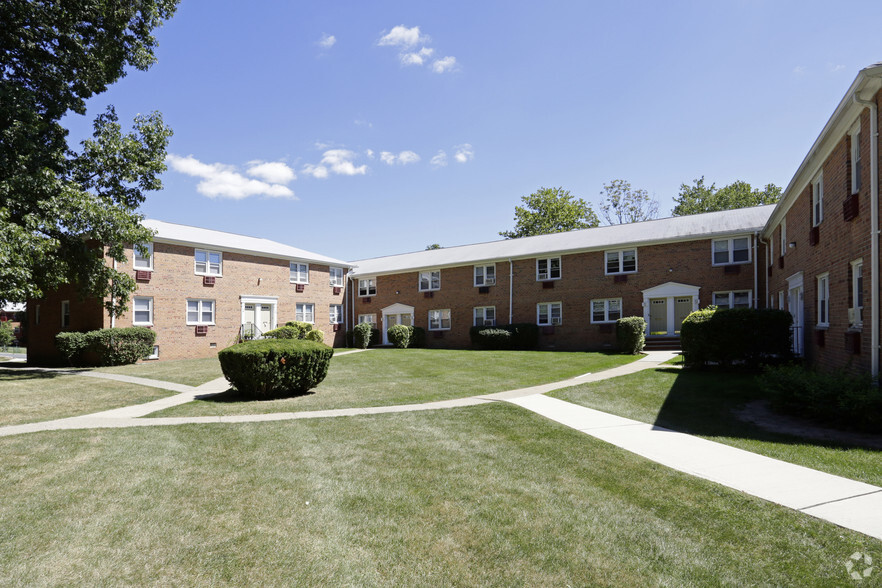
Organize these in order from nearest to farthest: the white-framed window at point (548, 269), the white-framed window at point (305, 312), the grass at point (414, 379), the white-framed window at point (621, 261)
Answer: the grass at point (414, 379) < the white-framed window at point (621, 261) < the white-framed window at point (548, 269) < the white-framed window at point (305, 312)

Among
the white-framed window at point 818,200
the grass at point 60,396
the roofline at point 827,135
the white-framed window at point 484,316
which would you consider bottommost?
the grass at point 60,396

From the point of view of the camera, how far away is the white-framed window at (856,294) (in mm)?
9352

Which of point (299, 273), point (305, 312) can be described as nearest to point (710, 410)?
point (305, 312)

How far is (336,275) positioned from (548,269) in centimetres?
1502

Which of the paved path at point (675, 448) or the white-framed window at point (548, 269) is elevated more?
the white-framed window at point (548, 269)

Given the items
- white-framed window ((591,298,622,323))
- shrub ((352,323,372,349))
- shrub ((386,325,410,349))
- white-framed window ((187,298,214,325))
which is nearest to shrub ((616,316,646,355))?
white-framed window ((591,298,622,323))

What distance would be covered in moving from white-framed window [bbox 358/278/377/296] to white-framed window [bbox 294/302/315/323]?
4870 mm

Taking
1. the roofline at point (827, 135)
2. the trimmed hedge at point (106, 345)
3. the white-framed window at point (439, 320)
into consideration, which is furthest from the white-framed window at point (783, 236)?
the trimmed hedge at point (106, 345)

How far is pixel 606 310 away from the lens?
83.1 feet

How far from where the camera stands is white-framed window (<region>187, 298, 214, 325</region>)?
24.7 m

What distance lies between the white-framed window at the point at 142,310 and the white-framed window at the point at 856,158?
86.5 feet

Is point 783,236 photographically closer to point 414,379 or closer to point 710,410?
point 710,410

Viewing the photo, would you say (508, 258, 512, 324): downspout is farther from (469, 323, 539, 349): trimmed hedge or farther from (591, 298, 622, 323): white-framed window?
(591, 298, 622, 323): white-framed window

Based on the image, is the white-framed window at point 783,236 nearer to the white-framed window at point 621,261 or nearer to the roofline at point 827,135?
the roofline at point 827,135
